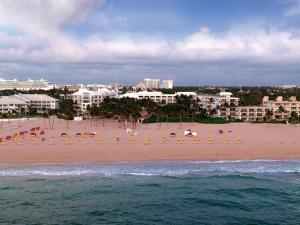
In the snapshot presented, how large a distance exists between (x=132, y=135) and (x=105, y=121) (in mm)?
22431

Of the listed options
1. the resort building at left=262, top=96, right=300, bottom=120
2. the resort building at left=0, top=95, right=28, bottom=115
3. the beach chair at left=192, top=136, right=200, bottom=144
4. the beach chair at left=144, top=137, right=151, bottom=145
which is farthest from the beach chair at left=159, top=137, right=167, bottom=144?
the resort building at left=0, top=95, right=28, bottom=115

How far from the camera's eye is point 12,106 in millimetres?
90125

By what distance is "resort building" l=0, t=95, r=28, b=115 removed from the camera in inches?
3472

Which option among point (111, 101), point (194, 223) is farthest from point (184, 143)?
point (111, 101)

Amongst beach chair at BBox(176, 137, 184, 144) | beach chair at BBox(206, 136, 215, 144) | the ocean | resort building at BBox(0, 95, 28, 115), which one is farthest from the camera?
resort building at BBox(0, 95, 28, 115)

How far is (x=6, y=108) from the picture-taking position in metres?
90.1

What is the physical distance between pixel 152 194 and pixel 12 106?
7271 cm

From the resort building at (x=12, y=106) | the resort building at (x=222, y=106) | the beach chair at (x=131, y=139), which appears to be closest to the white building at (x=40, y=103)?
the resort building at (x=12, y=106)

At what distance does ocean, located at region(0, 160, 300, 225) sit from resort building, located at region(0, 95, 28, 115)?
60.8 meters

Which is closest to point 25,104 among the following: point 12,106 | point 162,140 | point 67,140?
point 12,106

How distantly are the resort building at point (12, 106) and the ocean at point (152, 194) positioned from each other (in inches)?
2392

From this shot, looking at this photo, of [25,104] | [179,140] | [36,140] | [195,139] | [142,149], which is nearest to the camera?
[142,149]

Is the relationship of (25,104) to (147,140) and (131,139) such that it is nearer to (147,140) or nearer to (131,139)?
Result: (131,139)

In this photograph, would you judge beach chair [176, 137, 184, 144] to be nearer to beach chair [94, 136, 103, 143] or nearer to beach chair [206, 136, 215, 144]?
beach chair [206, 136, 215, 144]
